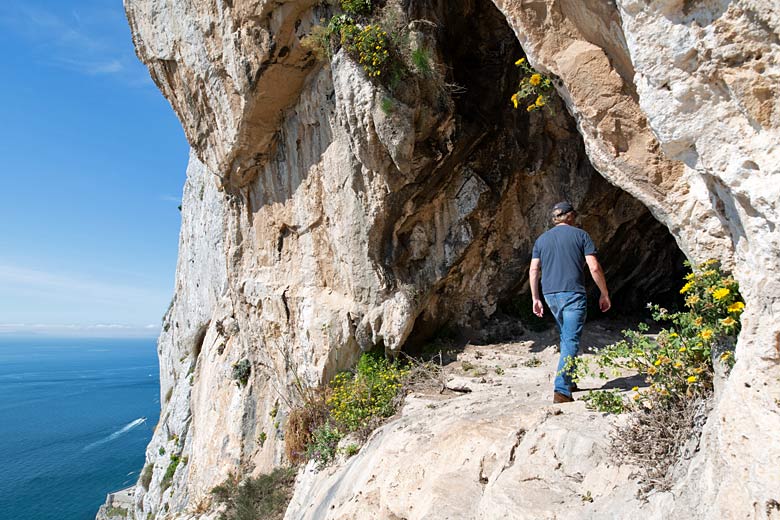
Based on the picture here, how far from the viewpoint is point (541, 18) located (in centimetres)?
382

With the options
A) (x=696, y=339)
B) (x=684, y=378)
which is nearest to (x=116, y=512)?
(x=684, y=378)

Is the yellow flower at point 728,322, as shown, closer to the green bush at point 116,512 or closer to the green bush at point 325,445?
the green bush at point 325,445

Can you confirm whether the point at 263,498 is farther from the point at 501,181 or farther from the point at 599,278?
the point at 501,181

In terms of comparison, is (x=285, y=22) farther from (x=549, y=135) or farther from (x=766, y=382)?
(x=766, y=382)

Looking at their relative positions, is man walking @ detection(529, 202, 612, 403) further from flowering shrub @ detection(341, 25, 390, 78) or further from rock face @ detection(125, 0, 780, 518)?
flowering shrub @ detection(341, 25, 390, 78)

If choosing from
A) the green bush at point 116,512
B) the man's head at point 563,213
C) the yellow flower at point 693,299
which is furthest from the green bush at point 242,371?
the green bush at point 116,512

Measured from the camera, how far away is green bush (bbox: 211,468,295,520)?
684 cm

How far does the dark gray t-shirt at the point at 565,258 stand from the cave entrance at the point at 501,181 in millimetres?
3206

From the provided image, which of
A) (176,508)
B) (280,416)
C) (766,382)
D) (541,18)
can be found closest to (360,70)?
(541,18)

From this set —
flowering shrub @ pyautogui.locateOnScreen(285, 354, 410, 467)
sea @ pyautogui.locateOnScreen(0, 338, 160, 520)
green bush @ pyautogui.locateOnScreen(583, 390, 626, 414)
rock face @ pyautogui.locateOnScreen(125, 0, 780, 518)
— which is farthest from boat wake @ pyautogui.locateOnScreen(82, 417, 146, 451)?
green bush @ pyautogui.locateOnScreen(583, 390, 626, 414)

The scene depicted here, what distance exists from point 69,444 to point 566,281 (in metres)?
61.5

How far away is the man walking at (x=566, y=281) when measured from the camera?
4199 millimetres

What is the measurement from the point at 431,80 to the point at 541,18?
9.76 feet

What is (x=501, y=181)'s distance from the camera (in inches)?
306
